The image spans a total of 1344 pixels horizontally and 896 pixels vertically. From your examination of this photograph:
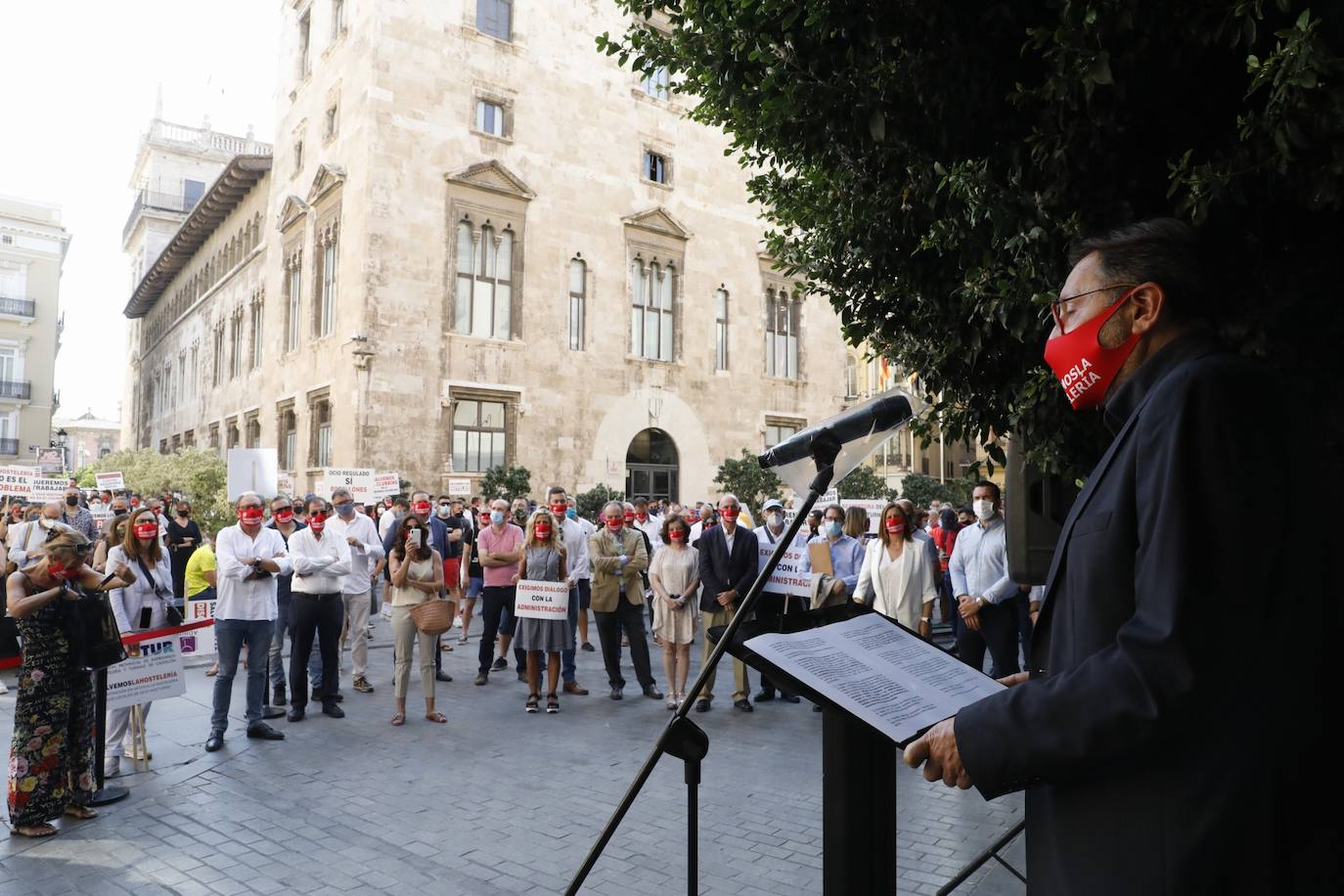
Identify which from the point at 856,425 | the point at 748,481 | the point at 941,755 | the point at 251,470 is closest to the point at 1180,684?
the point at 941,755

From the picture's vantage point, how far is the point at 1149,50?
4.14 meters

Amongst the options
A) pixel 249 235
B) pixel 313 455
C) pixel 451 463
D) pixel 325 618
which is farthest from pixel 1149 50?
pixel 249 235

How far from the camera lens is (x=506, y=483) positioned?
22.6 metres

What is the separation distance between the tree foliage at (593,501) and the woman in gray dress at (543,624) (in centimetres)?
1358

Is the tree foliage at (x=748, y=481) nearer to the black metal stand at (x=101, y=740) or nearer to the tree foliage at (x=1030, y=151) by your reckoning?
the tree foliage at (x=1030, y=151)

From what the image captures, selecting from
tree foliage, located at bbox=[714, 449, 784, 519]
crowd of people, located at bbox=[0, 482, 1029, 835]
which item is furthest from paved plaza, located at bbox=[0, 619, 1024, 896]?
tree foliage, located at bbox=[714, 449, 784, 519]

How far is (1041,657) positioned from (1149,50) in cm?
344

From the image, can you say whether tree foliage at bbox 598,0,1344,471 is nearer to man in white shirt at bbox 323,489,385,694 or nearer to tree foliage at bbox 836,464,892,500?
man in white shirt at bbox 323,489,385,694

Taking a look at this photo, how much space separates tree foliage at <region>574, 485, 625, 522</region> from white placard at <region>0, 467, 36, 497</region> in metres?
12.3

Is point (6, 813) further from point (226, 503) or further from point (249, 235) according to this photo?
Result: point (249, 235)

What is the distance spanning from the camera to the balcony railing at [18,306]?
170 ft

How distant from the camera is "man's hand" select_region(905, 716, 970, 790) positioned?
1.80 metres

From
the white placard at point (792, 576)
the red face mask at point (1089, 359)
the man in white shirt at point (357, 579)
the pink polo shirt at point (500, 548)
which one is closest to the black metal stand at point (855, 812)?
the red face mask at point (1089, 359)

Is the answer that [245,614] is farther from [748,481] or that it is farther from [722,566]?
[748,481]
